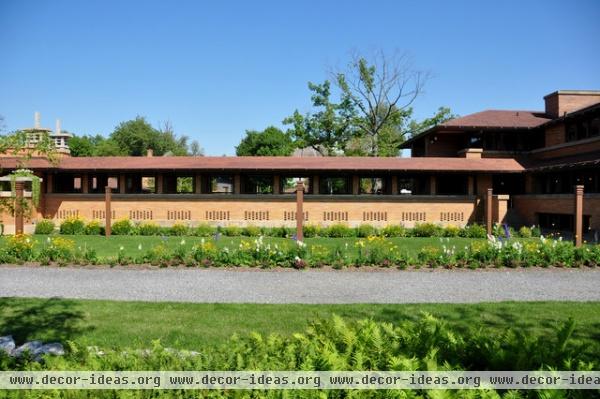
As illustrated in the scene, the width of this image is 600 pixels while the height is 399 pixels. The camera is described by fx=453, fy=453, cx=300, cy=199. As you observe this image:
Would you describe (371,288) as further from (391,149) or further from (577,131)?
(391,149)

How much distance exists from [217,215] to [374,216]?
29.4 ft

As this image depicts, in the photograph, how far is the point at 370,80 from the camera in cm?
5041

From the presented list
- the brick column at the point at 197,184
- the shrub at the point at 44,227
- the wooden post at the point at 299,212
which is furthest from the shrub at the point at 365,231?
the shrub at the point at 44,227

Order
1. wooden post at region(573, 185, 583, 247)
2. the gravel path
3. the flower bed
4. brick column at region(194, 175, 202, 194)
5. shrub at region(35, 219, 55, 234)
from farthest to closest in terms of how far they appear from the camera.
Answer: brick column at region(194, 175, 202, 194), shrub at region(35, 219, 55, 234), wooden post at region(573, 185, 583, 247), the flower bed, the gravel path

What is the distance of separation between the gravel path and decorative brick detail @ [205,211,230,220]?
45.3ft

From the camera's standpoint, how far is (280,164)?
26250mm

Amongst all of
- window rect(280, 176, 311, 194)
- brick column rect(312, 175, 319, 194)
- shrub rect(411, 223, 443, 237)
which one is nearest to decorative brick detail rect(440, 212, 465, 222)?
shrub rect(411, 223, 443, 237)

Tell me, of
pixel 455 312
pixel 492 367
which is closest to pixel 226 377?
pixel 492 367

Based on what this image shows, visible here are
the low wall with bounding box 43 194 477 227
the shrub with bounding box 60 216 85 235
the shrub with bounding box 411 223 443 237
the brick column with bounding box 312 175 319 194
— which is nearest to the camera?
the shrub with bounding box 60 216 85 235

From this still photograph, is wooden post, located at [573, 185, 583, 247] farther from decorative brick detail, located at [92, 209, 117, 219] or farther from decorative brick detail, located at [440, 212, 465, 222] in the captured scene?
decorative brick detail, located at [92, 209, 117, 219]

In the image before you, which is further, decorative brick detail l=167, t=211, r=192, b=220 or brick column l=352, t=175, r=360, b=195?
brick column l=352, t=175, r=360, b=195

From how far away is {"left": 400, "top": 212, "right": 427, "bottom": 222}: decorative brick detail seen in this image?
25938 mm

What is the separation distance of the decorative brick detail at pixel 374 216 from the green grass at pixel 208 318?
1734 cm

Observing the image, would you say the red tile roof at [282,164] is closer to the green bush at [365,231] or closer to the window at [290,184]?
the window at [290,184]
